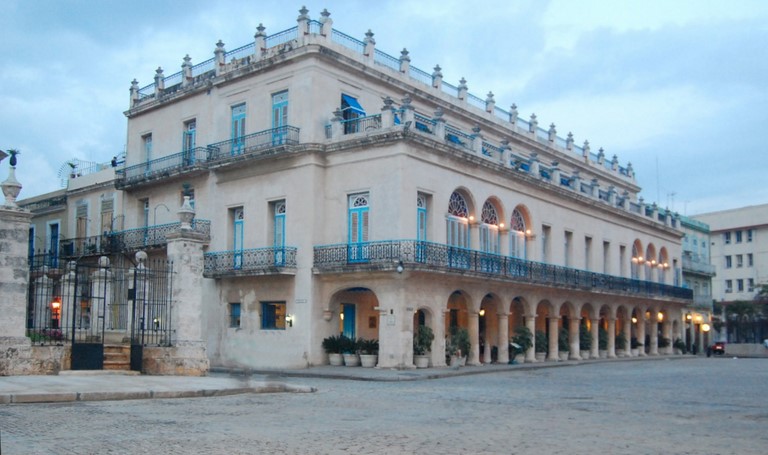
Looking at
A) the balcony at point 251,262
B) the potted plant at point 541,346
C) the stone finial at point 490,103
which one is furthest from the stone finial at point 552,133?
the balcony at point 251,262

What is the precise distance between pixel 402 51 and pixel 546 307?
1425 cm

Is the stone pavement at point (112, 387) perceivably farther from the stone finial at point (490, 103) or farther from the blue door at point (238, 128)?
the stone finial at point (490, 103)

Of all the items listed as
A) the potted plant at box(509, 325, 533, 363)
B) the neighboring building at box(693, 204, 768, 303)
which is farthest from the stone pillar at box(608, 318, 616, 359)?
the neighboring building at box(693, 204, 768, 303)

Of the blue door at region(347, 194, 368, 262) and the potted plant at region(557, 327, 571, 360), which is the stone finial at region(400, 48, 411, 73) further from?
the potted plant at region(557, 327, 571, 360)

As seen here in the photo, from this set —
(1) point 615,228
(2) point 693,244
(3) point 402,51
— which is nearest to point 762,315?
(2) point 693,244

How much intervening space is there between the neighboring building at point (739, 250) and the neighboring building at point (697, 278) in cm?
1137

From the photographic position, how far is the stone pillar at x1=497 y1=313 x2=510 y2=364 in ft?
109

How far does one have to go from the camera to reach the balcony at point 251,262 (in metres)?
29.7

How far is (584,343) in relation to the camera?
3994 cm

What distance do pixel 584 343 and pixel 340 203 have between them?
16594 mm

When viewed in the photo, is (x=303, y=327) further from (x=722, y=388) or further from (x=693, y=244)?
(x=693, y=244)

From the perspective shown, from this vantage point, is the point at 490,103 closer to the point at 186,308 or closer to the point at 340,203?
the point at 340,203

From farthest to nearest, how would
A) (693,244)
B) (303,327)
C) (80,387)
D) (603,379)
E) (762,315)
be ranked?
(762,315)
(693,244)
(303,327)
(603,379)
(80,387)

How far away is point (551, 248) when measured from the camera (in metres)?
38.0
